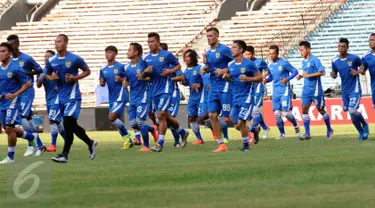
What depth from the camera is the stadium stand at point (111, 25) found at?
49406mm

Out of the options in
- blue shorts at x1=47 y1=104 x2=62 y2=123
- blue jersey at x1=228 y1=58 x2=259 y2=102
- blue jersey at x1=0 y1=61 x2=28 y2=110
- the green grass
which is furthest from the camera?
blue shorts at x1=47 y1=104 x2=62 y2=123

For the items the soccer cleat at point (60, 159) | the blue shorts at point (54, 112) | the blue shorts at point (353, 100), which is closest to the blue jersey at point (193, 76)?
the blue shorts at point (353, 100)

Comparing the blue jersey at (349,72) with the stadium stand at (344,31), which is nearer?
the blue jersey at (349,72)

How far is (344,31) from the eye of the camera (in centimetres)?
4459

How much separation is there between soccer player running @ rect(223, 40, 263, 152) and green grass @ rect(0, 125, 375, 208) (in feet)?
2.23

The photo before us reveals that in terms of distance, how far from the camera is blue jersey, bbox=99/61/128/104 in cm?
2291

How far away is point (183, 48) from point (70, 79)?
30.5 m

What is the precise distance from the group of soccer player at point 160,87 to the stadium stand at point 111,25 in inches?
909

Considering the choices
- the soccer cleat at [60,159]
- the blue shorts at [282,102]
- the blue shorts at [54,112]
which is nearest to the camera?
the soccer cleat at [60,159]

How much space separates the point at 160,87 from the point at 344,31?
2510cm

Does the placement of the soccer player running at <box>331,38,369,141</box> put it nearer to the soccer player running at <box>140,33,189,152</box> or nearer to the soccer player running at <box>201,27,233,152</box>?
the soccer player running at <box>201,27,233,152</box>

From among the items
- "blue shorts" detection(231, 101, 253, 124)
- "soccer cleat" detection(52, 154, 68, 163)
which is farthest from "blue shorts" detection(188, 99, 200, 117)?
"soccer cleat" detection(52, 154, 68, 163)

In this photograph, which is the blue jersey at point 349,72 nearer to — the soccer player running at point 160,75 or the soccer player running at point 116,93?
the soccer player running at point 160,75

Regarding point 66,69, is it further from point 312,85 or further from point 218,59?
point 312,85
